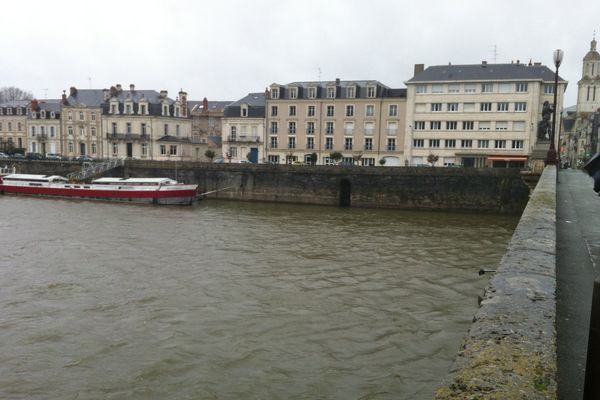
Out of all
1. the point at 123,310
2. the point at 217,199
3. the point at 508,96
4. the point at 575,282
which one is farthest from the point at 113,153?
the point at 575,282

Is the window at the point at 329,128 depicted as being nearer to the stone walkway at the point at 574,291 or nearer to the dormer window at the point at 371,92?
the dormer window at the point at 371,92

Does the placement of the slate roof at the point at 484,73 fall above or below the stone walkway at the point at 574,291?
above

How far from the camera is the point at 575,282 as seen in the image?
4219 mm

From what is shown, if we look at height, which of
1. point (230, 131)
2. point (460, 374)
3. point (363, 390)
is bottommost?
point (363, 390)

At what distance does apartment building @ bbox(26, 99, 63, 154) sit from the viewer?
220 ft

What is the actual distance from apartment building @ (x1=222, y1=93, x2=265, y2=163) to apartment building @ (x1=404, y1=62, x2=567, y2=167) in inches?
662

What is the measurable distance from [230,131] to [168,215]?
29191mm

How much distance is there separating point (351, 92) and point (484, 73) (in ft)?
44.6

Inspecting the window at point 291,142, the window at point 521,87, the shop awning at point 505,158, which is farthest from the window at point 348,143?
the window at point 521,87

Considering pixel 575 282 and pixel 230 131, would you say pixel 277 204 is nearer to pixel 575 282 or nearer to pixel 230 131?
pixel 230 131

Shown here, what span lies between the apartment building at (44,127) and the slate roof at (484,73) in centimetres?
4550

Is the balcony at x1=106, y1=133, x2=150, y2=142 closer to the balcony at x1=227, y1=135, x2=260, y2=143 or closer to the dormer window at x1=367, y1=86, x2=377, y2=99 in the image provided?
the balcony at x1=227, y1=135, x2=260, y2=143

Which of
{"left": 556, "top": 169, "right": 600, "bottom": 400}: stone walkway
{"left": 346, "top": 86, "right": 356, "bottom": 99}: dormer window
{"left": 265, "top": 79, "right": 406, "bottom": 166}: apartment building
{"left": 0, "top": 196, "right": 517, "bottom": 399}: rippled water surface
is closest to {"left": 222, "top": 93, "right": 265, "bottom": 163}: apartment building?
{"left": 265, "top": 79, "right": 406, "bottom": 166}: apartment building

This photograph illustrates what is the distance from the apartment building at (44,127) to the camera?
2638 inches
